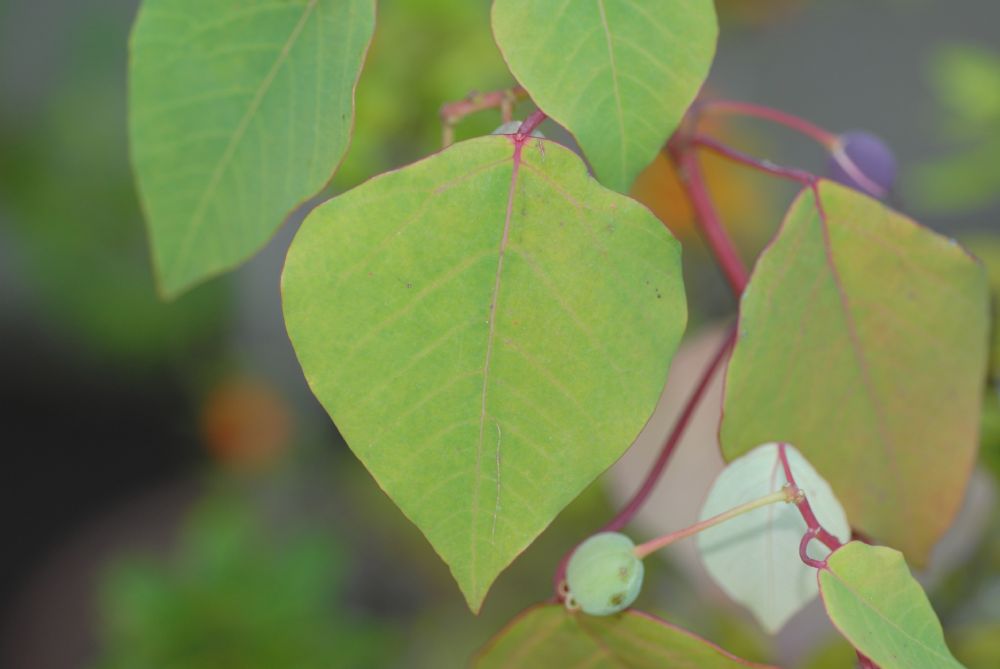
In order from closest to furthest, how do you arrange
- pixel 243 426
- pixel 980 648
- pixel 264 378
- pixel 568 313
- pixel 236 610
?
1. pixel 568 313
2. pixel 980 648
3. pixel 236 610
4. pixel 243 426
5. pixel 264 378

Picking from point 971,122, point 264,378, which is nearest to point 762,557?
point 971,122


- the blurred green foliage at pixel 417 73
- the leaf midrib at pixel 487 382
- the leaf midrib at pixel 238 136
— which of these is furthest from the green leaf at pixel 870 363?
the blurred green foliage at pixel 417 73

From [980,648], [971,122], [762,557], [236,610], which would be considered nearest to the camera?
[762,557]

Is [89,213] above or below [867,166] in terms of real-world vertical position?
below

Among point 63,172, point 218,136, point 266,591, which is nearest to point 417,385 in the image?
point 218,136

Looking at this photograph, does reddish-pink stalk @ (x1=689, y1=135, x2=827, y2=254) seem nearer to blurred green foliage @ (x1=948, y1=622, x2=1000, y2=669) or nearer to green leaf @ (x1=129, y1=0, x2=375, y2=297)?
green leaf @ (x1=129, y1=0, x2=375, y2=297)

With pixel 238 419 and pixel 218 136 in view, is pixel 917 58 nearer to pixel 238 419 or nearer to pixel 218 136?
pixel 238 419

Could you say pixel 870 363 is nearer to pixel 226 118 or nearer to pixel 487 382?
pixel 487 382
